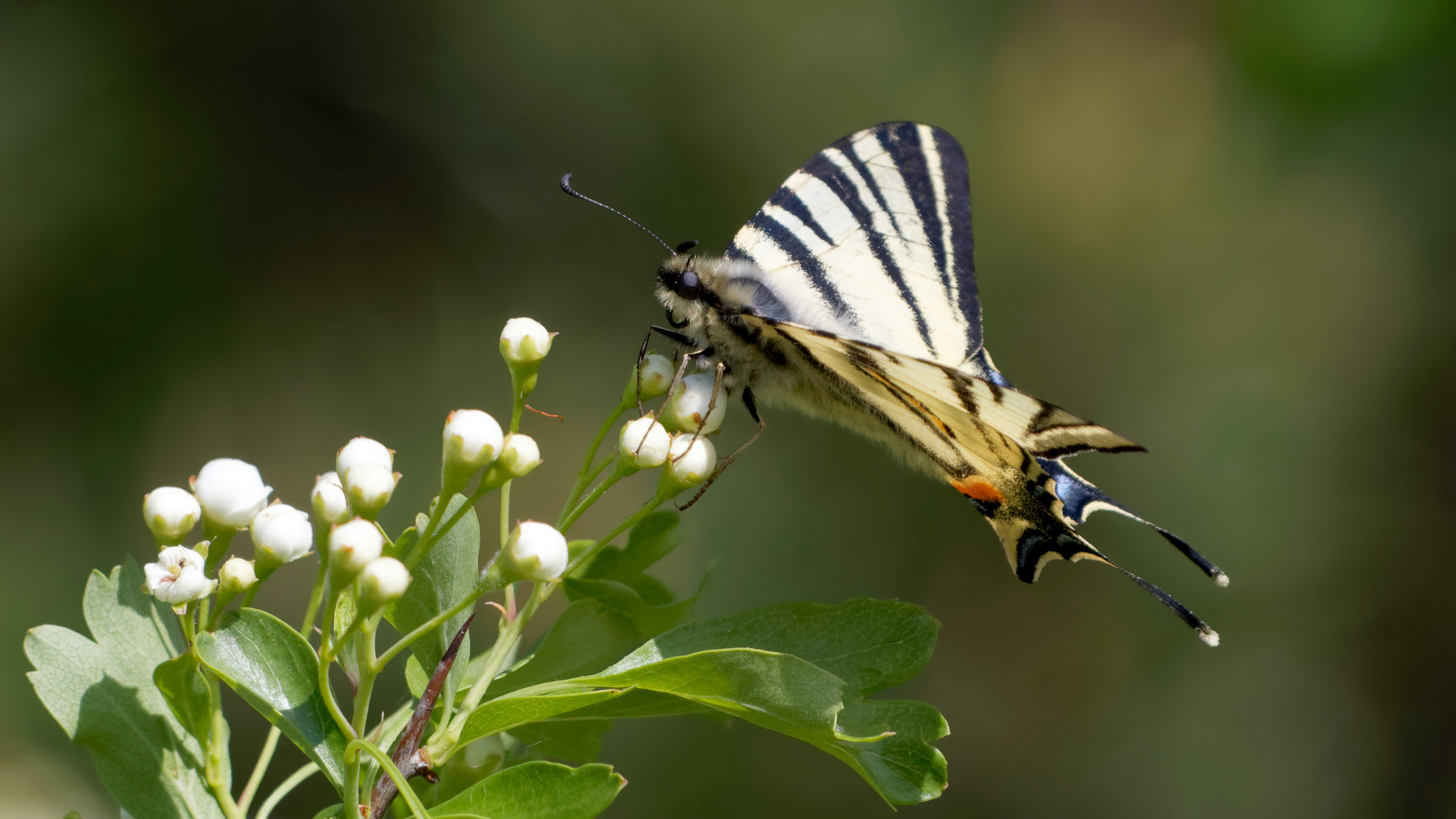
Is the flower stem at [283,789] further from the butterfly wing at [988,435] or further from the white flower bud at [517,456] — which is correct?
the butterfly wing at [988,435]

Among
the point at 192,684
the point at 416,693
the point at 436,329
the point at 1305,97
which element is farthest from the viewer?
the point at 436,329

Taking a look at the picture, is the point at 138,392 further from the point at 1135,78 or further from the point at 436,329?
the point at 1135,78

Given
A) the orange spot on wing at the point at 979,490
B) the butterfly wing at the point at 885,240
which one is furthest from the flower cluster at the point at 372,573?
the butterfly wing at the point at 885,240

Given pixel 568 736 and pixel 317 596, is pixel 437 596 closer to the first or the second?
pixel 317 596

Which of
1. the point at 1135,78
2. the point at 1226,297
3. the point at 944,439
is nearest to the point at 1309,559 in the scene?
the point at 1226,297

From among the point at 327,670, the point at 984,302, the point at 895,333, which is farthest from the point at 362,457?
the point at 984,302
